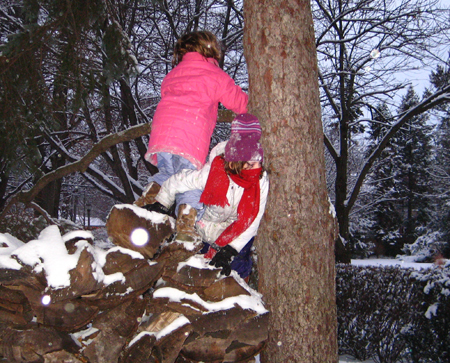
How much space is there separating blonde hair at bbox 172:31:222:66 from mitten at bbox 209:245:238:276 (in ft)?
4.68

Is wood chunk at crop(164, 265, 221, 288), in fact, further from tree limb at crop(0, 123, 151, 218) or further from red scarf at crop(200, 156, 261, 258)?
tree limb at crop(0, 123, 151, 218)

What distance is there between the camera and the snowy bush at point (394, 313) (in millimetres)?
3941

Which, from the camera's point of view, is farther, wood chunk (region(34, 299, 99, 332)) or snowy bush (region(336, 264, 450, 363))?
snowy bush (region(336, 264, 450, 363))

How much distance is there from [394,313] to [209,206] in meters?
3.64

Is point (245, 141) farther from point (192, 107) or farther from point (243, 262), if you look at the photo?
point (243, 262)

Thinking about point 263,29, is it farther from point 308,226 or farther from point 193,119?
point 308,226

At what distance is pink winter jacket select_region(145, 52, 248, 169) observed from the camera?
229cm

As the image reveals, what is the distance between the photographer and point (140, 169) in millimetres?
15164

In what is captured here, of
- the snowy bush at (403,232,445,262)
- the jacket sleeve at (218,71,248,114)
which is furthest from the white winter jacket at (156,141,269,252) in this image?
the snowy bush at (403,232,445,262)

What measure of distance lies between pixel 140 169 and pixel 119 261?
13.8 metres

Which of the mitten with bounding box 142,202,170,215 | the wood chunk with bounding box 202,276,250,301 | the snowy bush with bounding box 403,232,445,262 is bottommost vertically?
the snowy bush with bounding box 403,232,445,262

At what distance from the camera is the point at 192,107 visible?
7.63 feet

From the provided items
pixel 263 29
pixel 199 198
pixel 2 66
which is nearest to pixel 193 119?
pixel 199 198

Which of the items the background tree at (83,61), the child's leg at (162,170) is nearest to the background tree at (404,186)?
the background tree at (83,61)
